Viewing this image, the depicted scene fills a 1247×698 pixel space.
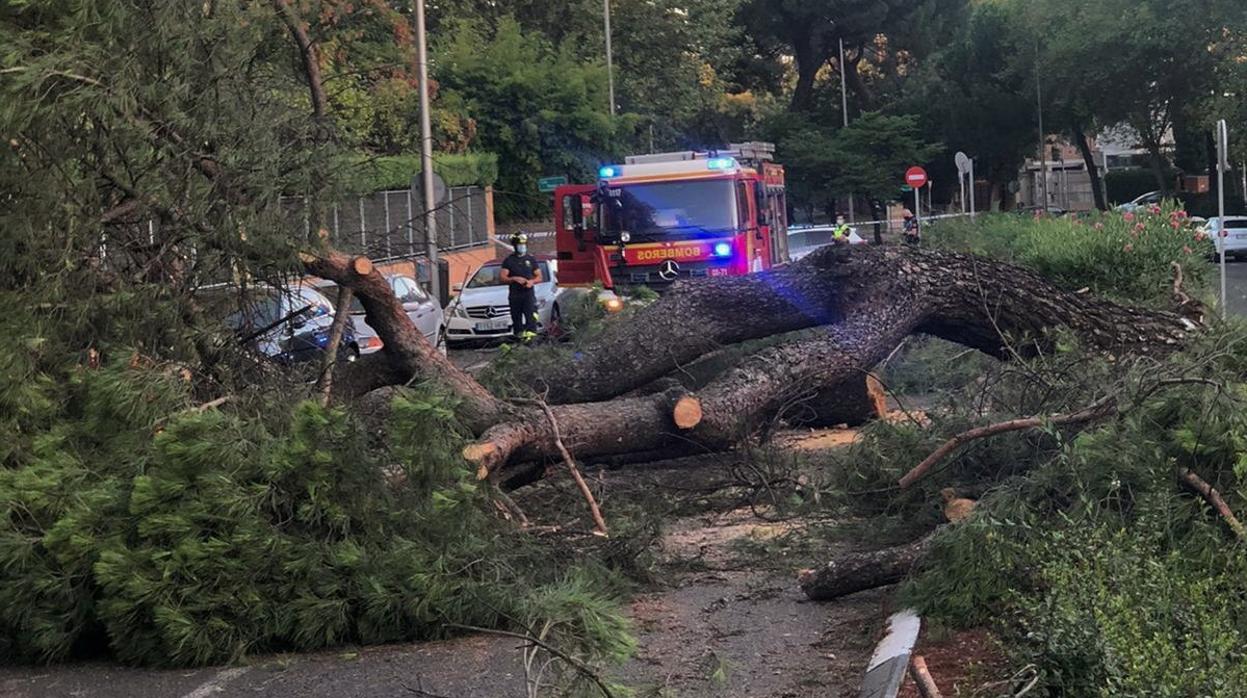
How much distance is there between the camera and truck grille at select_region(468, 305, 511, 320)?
2220cm

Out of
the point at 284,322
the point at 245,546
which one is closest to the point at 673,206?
the point at 284,322

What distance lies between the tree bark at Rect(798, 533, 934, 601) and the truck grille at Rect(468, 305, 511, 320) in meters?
15.6

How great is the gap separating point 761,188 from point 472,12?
2134 cm

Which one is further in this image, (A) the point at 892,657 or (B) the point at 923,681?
(A) the point at 892,657

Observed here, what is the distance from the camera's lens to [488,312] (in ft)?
72.9

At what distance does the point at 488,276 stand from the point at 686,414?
51.1 ft

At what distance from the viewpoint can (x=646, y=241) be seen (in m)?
19.2

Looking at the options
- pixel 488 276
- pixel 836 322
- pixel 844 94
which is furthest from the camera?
pixel 844 94

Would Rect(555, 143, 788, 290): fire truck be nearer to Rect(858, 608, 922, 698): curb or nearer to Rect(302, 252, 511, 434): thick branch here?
Rect(302, 252, 511, 434): thick branch

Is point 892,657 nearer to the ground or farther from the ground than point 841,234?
nearer to the ground

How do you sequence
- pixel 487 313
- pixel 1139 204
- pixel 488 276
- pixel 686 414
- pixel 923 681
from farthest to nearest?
pixel 1139 204 → pixel 488 276 → pixel 487 313 → pixel 686 414 → pixel 923 681

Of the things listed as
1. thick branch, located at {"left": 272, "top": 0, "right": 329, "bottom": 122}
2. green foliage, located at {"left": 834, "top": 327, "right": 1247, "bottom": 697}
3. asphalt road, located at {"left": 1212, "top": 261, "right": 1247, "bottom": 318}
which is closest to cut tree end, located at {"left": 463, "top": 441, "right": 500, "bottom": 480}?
thick branch, located at {"left": 272, "top": 0, "right": 329, "bottom": 122}

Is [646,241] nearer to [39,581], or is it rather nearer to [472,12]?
[39,581]

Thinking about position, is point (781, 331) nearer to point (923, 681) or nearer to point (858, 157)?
point (923, 681)
